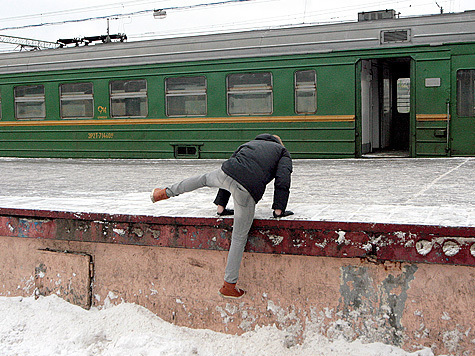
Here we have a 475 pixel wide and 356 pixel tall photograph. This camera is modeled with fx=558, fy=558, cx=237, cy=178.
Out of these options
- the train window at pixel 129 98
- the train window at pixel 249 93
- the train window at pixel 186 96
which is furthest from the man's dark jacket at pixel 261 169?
the train window at pixel 129 98

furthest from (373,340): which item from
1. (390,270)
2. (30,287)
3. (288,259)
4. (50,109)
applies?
(50,109)

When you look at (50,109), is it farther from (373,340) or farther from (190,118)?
(373,340)

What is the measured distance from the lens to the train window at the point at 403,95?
1349 cm

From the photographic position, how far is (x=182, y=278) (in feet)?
14.7

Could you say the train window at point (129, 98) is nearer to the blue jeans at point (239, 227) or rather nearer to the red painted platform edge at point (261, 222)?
the red painted platform edge at point (261, 222)

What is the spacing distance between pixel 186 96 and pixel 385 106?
4757mm

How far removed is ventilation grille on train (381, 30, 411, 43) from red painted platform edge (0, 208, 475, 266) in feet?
25.8

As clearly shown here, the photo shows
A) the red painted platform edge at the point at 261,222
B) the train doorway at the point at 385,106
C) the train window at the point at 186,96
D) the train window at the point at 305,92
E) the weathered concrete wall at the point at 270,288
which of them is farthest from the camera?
the train window at the point at 186,96

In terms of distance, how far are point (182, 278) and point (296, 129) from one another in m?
7.58

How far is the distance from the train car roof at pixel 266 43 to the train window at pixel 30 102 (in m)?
0.47

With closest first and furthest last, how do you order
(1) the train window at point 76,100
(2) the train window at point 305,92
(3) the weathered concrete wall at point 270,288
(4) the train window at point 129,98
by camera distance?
(3) the weathered concrete wall at point 270,288 → (2) the train window at point 305,92 → (4) the train window at point 129,98 → (1) the train window at point 76,100

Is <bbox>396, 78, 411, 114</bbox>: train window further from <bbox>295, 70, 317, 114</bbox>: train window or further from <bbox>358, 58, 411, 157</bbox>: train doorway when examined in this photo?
<bbox>295, 70, 317, 114</bbox>: train window

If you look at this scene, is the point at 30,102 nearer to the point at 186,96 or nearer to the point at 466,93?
the point at 186,96

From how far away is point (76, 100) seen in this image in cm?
1377
